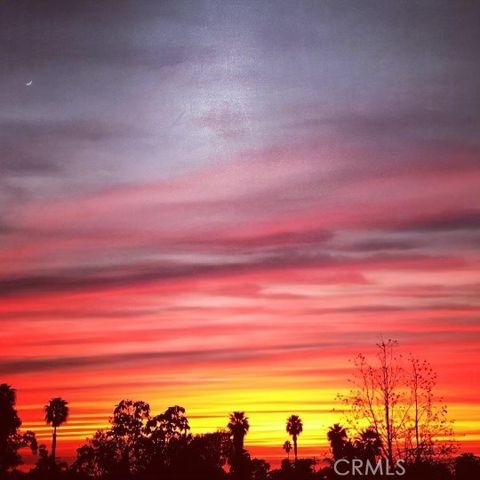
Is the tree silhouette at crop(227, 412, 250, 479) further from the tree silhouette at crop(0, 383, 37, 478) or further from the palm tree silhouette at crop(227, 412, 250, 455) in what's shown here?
the tree silhouette at crop(0, 383, 37, 478)

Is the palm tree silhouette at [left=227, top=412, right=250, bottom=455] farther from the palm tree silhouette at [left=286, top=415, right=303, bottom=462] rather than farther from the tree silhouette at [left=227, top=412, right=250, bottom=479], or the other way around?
the palm tree silhouette at [left=286, top=415, right=303, bottom=462]

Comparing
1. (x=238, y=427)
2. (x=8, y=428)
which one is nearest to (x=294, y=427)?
(x=238, y=427)

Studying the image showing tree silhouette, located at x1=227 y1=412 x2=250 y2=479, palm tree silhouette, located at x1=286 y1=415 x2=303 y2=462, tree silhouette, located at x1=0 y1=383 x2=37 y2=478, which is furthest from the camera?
palm tree silhouette, located at x1=286 y1=415 x2=303 y2=462

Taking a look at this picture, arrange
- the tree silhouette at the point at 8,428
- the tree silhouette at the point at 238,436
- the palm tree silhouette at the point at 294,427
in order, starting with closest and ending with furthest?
1. the tree silhouette at the point at 8,428
2. the tree silhouette at the point at 238,436
3. the palm tree silhouette at the point at 294,427

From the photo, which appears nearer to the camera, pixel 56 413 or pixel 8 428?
pixel 8 428

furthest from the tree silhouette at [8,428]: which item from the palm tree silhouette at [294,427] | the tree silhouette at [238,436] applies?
the palm tree silhouette at [294,427]

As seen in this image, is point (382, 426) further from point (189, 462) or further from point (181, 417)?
point (181, 417)

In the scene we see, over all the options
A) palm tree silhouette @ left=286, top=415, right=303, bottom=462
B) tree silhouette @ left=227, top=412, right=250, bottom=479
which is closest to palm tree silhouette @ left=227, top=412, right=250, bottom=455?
tree silhouette @ left=227, top=412, right=250, bottom=479

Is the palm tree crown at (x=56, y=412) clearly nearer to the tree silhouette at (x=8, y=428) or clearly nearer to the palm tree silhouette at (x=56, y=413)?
the palm tree silhouette at (x=56, y=413)

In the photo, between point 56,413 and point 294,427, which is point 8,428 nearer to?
point 56,413

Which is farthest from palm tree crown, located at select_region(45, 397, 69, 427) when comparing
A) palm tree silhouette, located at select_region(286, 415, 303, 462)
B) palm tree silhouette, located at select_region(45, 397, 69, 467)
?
palm tree silhouette, located at select_region(286, 415, 303, 462)

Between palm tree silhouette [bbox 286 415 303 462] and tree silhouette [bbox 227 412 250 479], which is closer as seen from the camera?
tree silhouette [bbox 227 412 250 479]

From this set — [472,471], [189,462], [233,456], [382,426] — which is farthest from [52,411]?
[382,426]

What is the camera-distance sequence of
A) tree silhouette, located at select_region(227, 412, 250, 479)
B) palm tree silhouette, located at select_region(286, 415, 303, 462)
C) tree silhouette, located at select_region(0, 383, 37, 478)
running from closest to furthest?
1. tree silhouette, located at select_region(0, 383, 37, 478)
2. tree silhouette, located at select_region(227, 412, 250, 479)
3. palm tree silhouette, located at select_region(286, 415, 303, 462)
